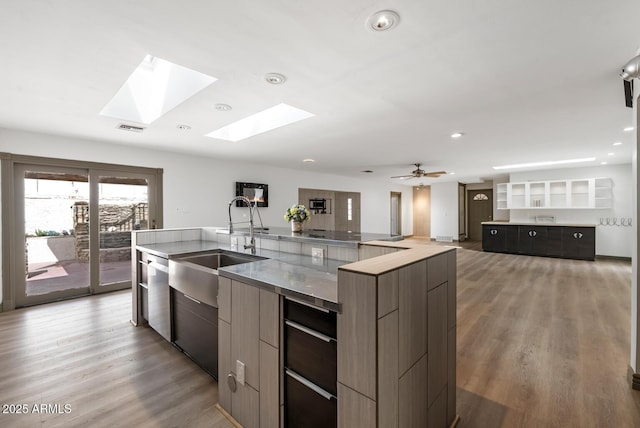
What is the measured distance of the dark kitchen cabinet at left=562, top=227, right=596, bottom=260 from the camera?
7055 millimetres

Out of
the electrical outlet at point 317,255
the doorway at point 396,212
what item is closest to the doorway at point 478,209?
the doorway at point 396,212

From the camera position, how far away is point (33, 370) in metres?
2.40

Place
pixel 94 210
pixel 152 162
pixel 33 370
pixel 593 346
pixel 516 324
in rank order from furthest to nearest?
pixel 152 162, pixel 94 210, pixel 516 324, pixel 593 346, pixel 33 370

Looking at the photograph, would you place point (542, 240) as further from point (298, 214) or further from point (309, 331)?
point (309, 331)

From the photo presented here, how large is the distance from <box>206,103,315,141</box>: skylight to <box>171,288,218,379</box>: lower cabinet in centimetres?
218

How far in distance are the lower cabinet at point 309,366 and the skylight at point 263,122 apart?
2.58m

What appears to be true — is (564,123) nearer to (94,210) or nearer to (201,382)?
(201,382)

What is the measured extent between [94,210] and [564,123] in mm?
7010

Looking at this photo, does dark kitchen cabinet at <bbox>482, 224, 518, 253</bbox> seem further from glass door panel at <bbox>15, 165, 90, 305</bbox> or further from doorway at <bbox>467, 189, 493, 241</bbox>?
glass door panel at <bbox>15, 165, 90, 305</bbox>

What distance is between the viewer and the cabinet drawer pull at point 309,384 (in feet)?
4.30

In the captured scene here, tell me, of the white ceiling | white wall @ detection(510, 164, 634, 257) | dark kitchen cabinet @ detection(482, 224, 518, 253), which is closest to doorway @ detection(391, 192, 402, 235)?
dark kitchen cabinet @ detection(482, 224, 518, 253)

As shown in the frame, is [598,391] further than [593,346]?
No

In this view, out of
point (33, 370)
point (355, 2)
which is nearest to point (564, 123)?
point (355, 2)

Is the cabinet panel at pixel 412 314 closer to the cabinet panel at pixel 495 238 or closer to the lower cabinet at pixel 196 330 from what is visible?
the lower cabinet at pixel 196 330
